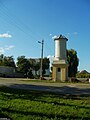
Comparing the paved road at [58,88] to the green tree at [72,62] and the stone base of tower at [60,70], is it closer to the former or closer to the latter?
the stone base of tower at [60,70]

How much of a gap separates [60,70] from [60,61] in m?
1.31

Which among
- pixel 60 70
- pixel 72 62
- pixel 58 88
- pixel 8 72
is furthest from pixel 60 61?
pixel 8 72

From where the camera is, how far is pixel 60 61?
146 feet

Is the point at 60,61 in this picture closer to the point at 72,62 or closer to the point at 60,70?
the point at 60,70

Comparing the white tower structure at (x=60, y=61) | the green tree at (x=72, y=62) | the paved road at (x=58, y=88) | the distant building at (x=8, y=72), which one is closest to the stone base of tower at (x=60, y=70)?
the white tower structure at (x=60, y=61)

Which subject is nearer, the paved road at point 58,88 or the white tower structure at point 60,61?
the paved road at point 58,88

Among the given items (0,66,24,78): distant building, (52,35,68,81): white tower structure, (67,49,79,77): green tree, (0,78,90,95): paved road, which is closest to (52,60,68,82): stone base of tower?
(52,35,68,81): white tower structure

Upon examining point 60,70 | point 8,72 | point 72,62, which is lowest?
point 60,70

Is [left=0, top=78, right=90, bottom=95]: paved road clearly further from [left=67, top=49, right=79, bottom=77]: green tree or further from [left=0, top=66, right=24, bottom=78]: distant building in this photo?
[left=0, top=66, right=24, bottom=78]: distant building

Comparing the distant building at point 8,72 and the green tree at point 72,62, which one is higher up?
the green tree at point 72,62

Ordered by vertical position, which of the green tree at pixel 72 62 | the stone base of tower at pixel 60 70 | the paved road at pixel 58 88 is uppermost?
the green tree at pixel 72 62

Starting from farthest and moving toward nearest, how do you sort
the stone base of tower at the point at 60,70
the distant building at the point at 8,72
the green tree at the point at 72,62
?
the distant building at the point at 8,72 < the green tree at the point at 72,62 < the stone base of tower at the point at 60,70

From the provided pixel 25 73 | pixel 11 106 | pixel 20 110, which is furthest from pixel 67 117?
pixel 25 73

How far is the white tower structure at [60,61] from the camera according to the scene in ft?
145
